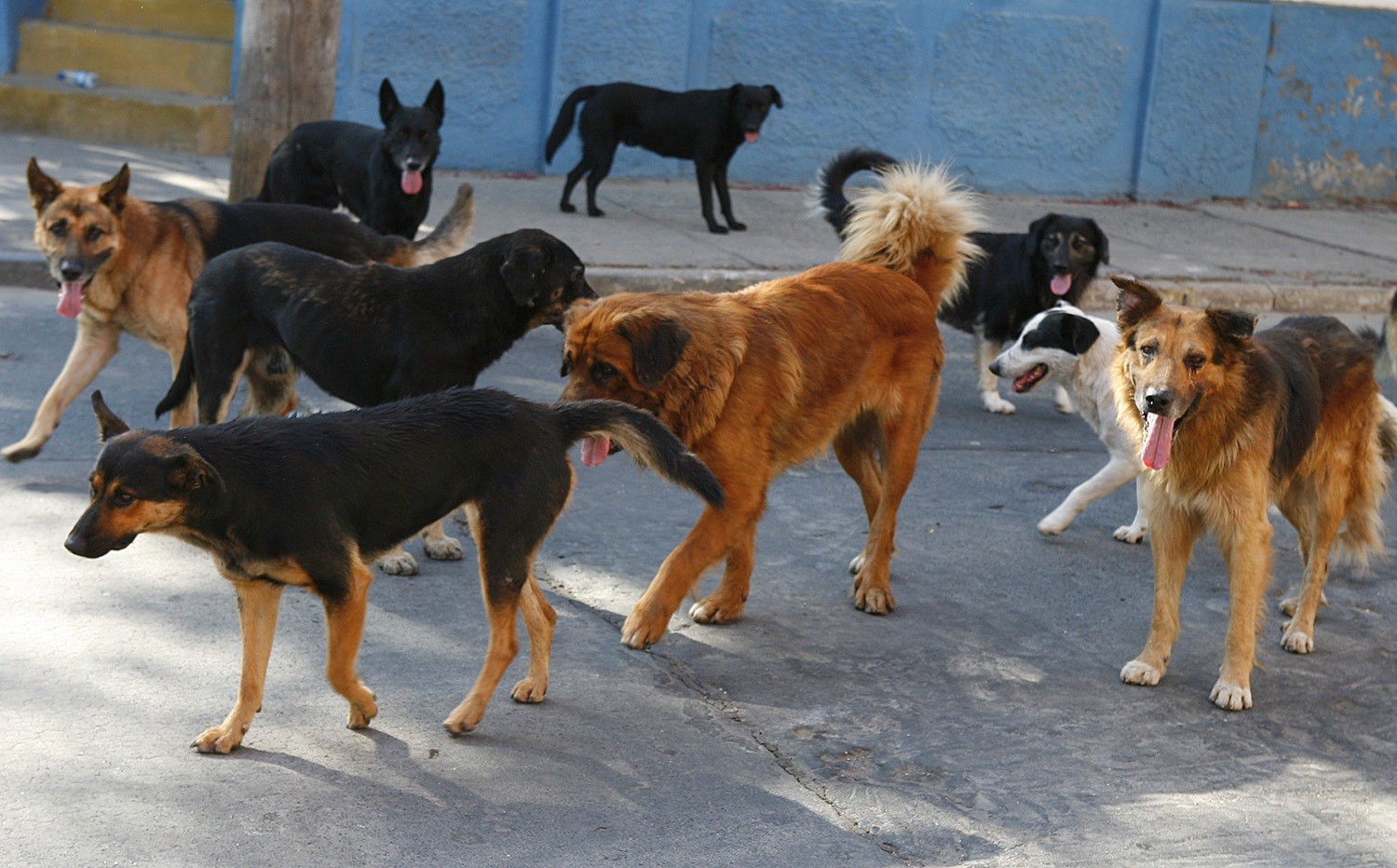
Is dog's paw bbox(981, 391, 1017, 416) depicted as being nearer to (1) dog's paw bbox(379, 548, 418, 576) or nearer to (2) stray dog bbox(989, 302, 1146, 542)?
(2) stray dog bbox(989, 302, 1146, 542)

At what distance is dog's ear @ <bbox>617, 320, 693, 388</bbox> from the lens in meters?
5.15

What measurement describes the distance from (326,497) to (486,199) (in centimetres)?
926

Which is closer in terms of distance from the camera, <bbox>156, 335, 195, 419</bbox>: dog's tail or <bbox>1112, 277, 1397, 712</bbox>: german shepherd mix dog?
<bbox>1112, 277, 1397, 712</bbox>: german shepherd mix dog

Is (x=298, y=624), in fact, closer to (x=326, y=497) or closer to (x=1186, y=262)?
(x=326, y=497)

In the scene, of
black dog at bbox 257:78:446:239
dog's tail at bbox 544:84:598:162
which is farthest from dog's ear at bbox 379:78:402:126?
dog's tail at bbox 544:84:598:162

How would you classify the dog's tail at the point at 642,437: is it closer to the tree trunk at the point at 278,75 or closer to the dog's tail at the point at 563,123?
the tree trunk at the point at 278,75

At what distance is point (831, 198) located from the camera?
8828 mm

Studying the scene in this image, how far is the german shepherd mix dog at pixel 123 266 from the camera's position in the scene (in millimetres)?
7051

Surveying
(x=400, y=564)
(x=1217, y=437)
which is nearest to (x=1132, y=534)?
(x=1217, y=437)

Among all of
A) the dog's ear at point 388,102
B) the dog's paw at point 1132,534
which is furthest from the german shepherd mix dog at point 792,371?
the dog's ear at point 388,102

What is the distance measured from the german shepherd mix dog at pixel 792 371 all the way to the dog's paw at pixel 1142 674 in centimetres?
101

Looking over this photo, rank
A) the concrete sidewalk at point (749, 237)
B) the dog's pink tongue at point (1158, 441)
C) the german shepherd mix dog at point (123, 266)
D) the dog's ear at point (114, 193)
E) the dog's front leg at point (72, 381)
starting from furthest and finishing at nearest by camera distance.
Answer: the concrete sidewalk at point (749, 237)
the dog's ear at point (114, 193)
the german shepherd mix dog at point (123, 266)
the dog's front leg at point (72, 381)
the dog's pink tongue at point (1158, 441)

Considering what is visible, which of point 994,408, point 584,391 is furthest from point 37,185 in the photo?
point 994,408

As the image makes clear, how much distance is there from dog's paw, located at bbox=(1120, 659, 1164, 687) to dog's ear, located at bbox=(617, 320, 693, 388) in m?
2.05
